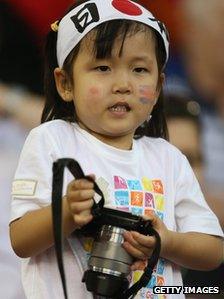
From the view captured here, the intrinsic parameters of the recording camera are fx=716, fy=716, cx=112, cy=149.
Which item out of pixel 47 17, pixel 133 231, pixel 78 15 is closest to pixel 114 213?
pixel 133 231

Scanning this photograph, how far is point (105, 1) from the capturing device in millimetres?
1127

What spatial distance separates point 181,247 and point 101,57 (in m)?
0.31

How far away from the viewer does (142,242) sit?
984 millimetres

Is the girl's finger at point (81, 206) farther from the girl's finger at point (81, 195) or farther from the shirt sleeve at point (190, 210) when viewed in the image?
the shirt sleeve at point (190, 210)

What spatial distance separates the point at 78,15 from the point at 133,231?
0.36m

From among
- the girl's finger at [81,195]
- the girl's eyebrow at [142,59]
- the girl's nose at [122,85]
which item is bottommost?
the girl's finger at [81,195]

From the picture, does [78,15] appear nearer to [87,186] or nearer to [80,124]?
[80,124]

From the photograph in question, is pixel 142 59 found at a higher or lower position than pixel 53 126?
higher

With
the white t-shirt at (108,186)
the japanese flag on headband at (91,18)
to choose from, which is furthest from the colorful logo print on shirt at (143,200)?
the japanese flag on headband at (91,18)

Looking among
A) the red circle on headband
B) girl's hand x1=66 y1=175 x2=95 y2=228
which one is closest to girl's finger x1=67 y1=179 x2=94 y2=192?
girl's hand x1=66 y1=175 x2=95 y2=228

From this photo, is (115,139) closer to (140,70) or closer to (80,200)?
(140,70)

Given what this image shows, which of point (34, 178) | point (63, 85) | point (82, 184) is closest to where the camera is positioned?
point (82, 184)

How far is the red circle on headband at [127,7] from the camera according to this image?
111 centimetres

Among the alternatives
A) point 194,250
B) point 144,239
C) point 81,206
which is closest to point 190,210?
point 194,250
